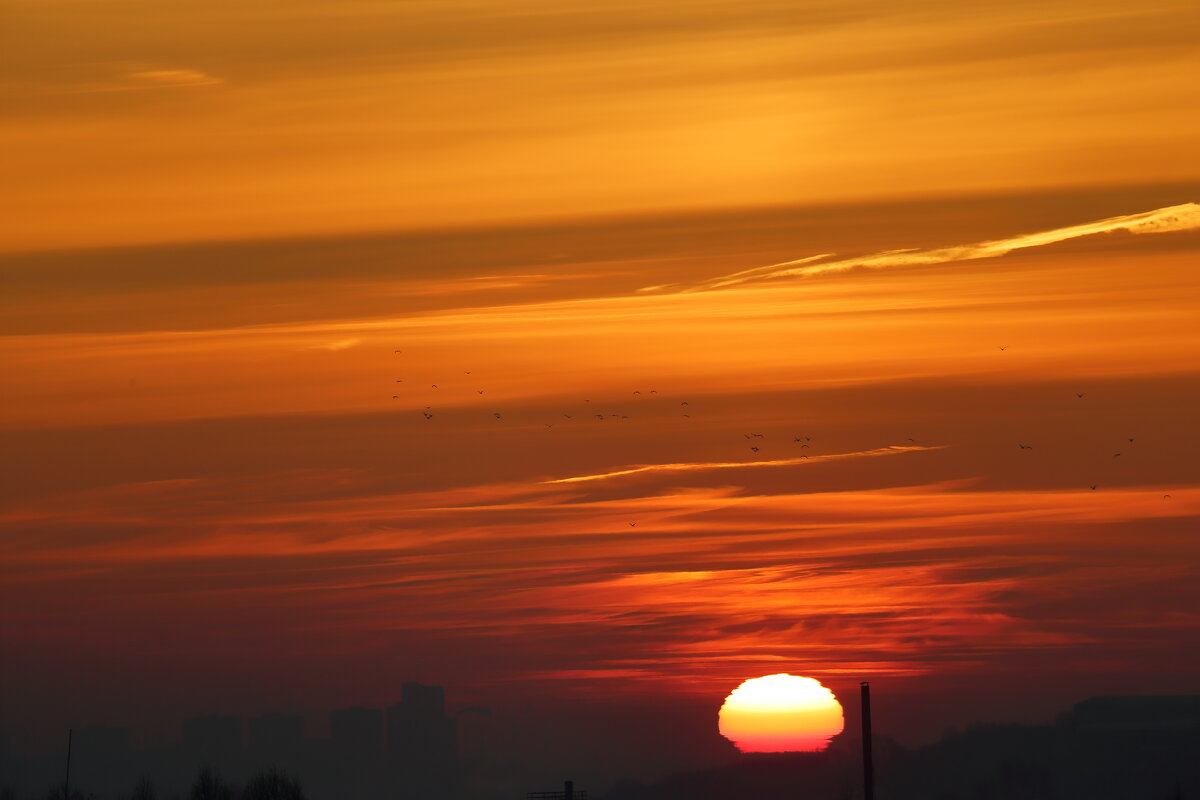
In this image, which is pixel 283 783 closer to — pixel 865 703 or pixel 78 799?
pixel 78 799

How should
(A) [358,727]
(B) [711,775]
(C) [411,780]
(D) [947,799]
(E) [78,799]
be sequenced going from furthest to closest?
1. (A) [358,727]
2. (C) [411,780]
3. (B) [711,775]
4. (E) [78,799]
5. (D) [947,799]

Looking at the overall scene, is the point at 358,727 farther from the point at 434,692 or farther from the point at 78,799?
the point at 78,799

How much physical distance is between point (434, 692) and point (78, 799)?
62282 mm

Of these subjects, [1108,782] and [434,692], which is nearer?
[1108,782]

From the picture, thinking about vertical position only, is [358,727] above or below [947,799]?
above

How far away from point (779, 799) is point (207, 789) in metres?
32.5

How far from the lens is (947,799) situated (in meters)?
96.1

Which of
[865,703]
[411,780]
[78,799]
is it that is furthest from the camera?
[411,780]

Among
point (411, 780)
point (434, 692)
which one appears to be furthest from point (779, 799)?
point (434, 692)

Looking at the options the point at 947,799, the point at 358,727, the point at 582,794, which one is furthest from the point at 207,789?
the point at 358,727

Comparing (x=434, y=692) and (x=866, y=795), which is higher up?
(x=434, y=692)

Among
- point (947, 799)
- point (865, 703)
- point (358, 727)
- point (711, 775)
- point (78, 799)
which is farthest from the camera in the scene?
point (358, 727)

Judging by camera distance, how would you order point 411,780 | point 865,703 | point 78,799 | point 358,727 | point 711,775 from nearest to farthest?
point 865,703 < point 78,799 < point 711,775 < point 411,780 < point 358,727

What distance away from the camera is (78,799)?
10238cm
